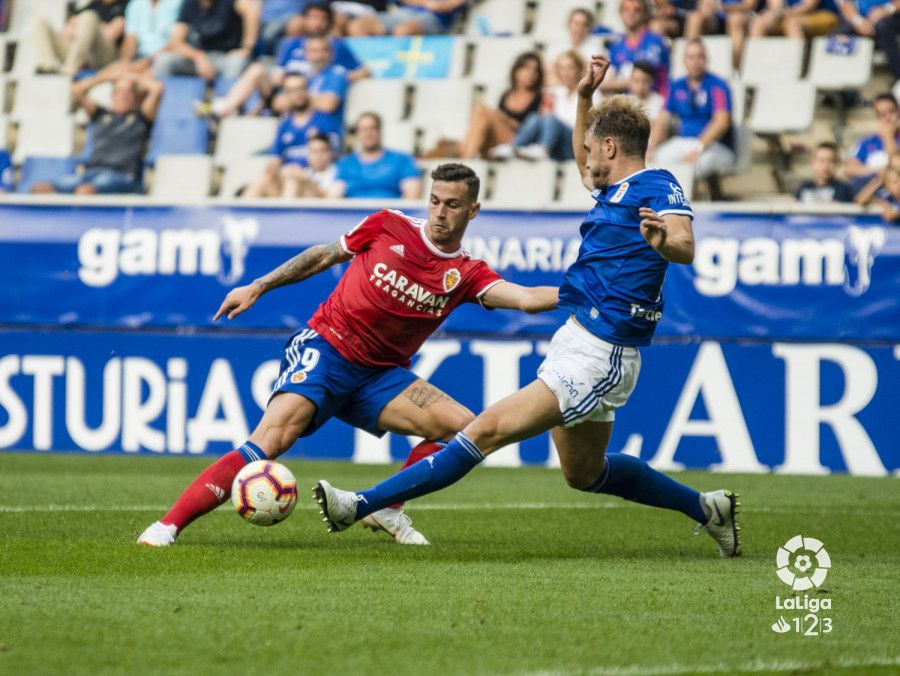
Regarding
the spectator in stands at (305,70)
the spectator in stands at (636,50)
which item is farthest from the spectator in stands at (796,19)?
the spectator in stands at (305,70)

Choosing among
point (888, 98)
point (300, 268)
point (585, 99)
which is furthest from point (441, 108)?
point (585, 99)

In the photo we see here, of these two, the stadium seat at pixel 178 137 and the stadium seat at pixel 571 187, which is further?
the stadium seat at pixel 178 137

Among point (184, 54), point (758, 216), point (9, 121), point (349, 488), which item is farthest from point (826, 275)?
point (9, 121)

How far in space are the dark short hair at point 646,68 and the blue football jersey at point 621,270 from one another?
778cm

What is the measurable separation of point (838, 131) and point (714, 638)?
10.8 m

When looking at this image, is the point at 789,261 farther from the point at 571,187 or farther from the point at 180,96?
the point at 180,96

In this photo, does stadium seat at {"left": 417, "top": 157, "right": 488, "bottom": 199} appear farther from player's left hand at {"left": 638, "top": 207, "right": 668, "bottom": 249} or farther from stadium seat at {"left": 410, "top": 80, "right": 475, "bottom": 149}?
player's left hand at {"left": 638, "top": 207, "right": 668, "bottom": 249}

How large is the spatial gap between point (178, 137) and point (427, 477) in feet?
33.1

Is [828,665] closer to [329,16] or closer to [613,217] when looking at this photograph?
[613,217]

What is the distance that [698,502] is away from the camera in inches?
279

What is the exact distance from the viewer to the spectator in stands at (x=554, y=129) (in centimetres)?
1452

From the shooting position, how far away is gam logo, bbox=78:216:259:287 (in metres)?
13.3

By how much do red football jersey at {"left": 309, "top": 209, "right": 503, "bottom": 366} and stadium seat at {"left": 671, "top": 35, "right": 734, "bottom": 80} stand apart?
25.8ft

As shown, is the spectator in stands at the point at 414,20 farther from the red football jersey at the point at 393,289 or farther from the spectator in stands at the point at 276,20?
the red football jersey at the point at 393,289
